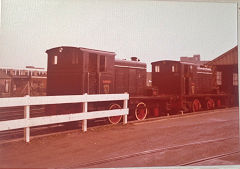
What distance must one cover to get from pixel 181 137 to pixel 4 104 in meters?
3.39

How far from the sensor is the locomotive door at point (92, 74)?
15.6 ft

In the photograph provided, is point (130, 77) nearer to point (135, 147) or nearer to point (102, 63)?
point (102, 63)

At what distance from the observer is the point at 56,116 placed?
411 cm

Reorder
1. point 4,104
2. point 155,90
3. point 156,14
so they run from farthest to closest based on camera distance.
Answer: point 155,90 < point 156,14 < point 4,104

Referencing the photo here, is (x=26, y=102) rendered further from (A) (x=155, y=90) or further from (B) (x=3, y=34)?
(A) (x=155, y=90)

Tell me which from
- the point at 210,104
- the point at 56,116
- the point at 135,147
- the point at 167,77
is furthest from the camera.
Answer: the point at 167,77

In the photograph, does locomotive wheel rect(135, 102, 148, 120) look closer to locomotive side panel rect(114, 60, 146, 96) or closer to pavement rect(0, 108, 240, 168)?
pavement rect(0, 108, 240, 168)

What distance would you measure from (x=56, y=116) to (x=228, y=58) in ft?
12.1

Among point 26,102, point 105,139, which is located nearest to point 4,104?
point 26,102

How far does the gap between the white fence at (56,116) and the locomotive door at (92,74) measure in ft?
1.03

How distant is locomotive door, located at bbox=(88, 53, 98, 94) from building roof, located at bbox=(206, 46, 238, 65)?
2.53m

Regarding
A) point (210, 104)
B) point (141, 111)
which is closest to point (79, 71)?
point (141, 111)

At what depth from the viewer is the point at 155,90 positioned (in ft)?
17.3

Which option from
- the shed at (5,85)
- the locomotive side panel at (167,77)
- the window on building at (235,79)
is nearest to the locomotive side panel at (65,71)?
the shed at (5,85)
